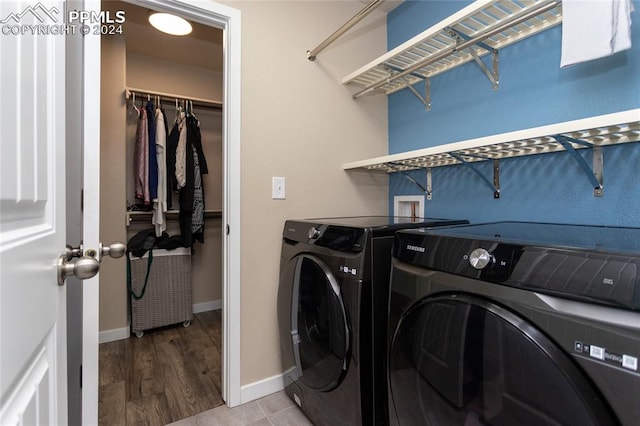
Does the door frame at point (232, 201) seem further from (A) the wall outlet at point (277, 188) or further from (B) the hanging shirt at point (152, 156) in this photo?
(B) the hanging shirt at point (152, 156)

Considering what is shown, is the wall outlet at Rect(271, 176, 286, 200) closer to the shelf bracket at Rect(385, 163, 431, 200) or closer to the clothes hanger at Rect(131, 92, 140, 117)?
the shelf bracket at Rect(385, 163, 431, 200)

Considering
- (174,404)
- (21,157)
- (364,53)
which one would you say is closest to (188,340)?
(174,404)

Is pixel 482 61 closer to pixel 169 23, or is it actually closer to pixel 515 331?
pixel 515 331

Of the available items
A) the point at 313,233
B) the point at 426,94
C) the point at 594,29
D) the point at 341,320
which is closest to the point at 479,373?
the point at 341,320

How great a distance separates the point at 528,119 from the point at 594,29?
1.44 ft

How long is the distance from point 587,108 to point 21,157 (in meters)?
1.69

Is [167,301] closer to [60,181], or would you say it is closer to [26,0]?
[60,181]

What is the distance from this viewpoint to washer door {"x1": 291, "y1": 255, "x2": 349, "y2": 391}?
117 cm

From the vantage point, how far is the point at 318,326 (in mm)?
1292

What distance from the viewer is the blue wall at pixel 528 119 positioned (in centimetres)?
110

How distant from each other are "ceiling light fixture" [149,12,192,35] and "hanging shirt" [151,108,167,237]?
2.07 feet

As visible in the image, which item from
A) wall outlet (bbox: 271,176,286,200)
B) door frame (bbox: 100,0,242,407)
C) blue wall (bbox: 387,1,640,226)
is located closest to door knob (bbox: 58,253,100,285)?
door frame (bbox: 100,0,242,407)

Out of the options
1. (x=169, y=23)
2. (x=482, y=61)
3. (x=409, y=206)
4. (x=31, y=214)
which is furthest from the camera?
(x=169, y=23)

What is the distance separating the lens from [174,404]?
1608mm
